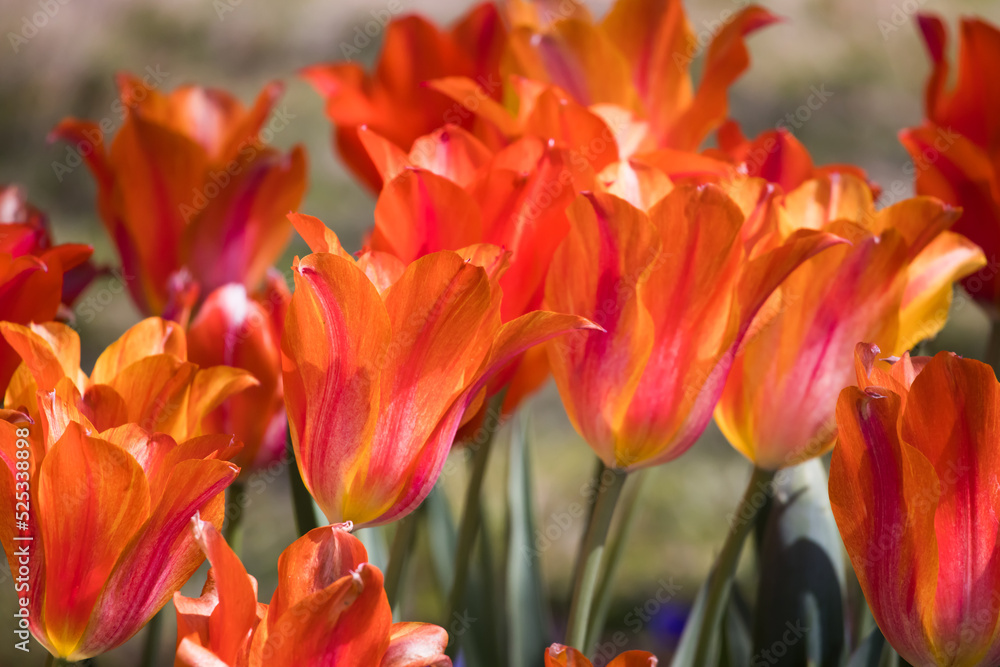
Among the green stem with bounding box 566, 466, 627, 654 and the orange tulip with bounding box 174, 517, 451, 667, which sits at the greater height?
the orange tulip with bounding box 174, 517, 451, 667

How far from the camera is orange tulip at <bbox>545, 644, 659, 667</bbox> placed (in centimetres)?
29

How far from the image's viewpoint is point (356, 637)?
11.5 inches

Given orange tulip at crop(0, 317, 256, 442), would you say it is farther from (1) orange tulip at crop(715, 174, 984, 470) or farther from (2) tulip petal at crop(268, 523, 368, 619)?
(1) orange tulip at crop(715, 174, 984, 470)

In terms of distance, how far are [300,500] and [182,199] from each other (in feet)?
0.72

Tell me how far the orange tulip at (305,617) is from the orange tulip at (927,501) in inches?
5.8

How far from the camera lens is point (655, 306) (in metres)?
0.39

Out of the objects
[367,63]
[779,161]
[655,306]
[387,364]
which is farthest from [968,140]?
[367,63]

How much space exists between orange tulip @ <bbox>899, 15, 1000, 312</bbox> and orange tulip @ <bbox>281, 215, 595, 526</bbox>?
0.94ft

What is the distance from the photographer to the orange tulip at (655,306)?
37cm

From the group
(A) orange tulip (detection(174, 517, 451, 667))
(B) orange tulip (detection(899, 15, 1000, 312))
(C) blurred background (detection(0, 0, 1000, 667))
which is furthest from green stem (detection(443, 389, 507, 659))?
(C) blurred background (detection(0, 0, 1000, 667))

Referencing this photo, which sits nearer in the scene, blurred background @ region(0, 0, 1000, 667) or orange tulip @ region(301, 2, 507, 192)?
orange tulip @ region(301, 2, 507, 192)

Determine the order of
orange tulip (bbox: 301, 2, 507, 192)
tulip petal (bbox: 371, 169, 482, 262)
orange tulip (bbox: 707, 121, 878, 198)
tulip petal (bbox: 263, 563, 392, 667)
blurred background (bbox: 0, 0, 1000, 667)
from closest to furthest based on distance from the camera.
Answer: tulip petal (bbox: 263, 563, 392, 667) → tulip petal (bbox: 371, 169, 482, 262) → orange tulip (bbox: 707, 121, 878, 198) → orange tulip (bbox: 301, 2, 507, 192) → blurred background (bbox: 0, 0, 1000, 667)

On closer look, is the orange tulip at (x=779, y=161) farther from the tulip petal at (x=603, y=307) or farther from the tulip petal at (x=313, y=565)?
the tulip petal at (x=313, y=565)

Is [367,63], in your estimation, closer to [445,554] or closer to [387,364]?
[445,554]
